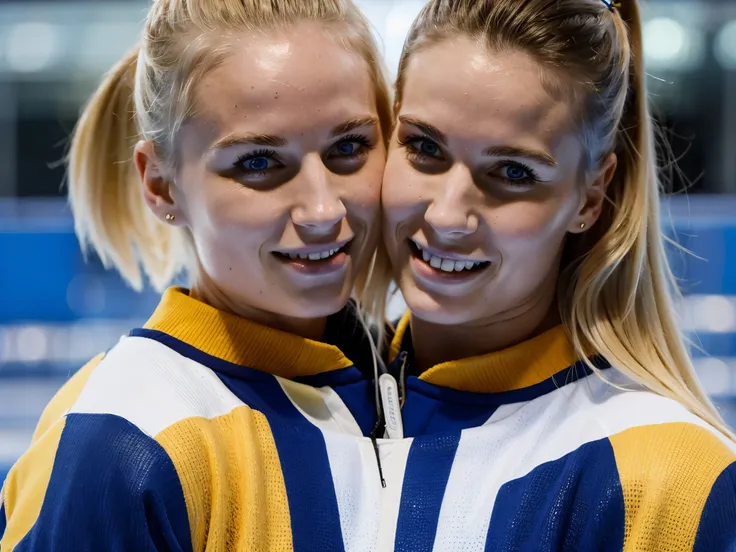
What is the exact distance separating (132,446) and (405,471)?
1.26ft

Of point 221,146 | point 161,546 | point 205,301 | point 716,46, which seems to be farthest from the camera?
point 716,46

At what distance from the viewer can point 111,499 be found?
1.29 m

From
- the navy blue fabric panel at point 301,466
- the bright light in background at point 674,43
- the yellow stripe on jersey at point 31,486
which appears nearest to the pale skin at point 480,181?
the navy blue fabric panel at point 301,466

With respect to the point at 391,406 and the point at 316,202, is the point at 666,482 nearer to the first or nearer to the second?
the point at 391,406

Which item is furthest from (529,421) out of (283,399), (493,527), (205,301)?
(205,301)

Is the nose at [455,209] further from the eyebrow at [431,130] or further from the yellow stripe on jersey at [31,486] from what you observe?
the yellow stripe on jersey at [31,486]

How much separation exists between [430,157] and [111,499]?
25.7 inches

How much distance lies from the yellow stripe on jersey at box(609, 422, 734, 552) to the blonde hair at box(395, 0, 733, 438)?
140 millimetres

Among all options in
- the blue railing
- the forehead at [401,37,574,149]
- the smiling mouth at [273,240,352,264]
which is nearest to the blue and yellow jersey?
the smiling mouth at [273,240,352,264]

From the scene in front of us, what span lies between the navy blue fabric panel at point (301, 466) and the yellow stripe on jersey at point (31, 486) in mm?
255

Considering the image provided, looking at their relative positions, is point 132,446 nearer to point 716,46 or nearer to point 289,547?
point 289,547

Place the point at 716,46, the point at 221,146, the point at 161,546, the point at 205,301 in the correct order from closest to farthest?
1. the point at 161,546
2. the point at 221,146
3. the point at 205,301
4. the point at 716,46

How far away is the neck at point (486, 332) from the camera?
1669 millimetres

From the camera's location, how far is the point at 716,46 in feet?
17.9
